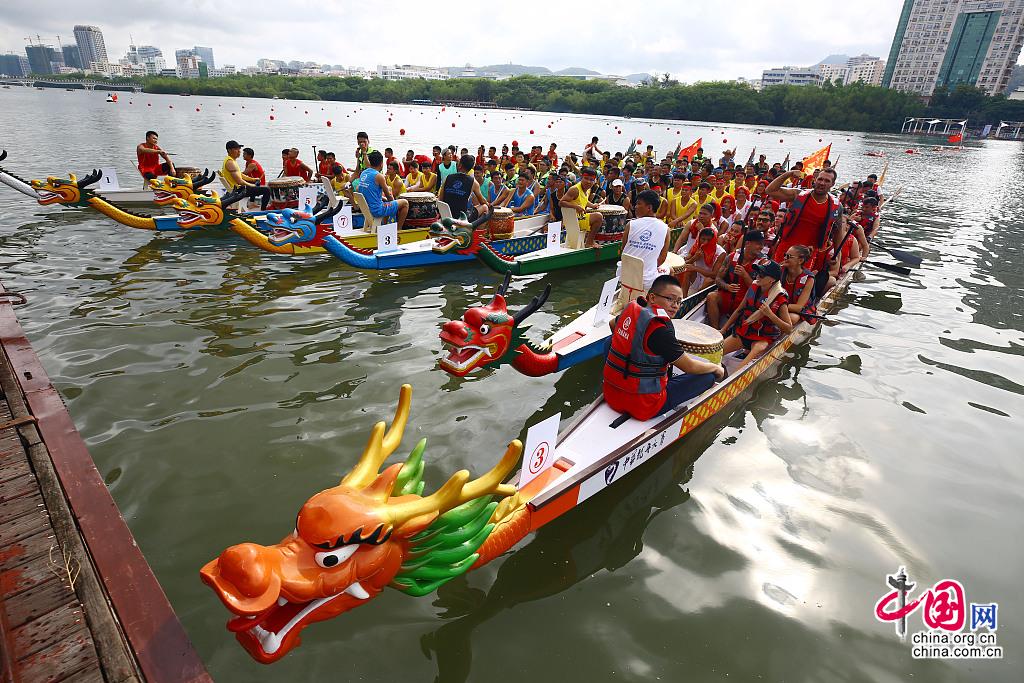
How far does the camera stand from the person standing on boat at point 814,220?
767cm

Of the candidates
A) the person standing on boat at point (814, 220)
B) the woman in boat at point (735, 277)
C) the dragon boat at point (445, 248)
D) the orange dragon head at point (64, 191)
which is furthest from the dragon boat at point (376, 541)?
the orange dragon head at point (64, 191)

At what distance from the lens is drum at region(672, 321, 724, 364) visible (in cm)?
536

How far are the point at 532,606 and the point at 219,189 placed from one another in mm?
17926

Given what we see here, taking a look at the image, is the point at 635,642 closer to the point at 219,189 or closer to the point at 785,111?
the point at 219,189

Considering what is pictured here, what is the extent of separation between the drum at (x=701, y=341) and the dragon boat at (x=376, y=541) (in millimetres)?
1977

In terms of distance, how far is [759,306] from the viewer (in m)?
6.58

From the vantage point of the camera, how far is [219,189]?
17047mm

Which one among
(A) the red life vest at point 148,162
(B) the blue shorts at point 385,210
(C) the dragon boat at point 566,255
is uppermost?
(A) the red life vest at point 148,162

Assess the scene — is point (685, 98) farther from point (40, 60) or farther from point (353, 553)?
point (40, 60)

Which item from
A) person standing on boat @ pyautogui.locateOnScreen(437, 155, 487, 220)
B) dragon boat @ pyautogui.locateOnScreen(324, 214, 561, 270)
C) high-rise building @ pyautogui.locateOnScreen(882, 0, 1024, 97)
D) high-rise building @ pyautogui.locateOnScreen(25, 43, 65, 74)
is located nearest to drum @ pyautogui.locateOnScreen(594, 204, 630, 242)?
dragon boat @ pyautogui.locateOnScreen(324, 214, 561, 270)

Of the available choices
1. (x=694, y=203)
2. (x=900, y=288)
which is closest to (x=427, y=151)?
(x=694, y=203)

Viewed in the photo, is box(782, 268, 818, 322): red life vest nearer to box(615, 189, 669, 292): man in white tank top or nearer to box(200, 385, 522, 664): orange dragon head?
box(615, 189, 669, 292): man in white tank top

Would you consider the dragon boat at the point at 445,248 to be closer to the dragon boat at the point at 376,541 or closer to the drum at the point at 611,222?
the drum at the point at 611,222

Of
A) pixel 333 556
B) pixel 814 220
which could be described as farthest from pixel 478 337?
pixel 814 220
